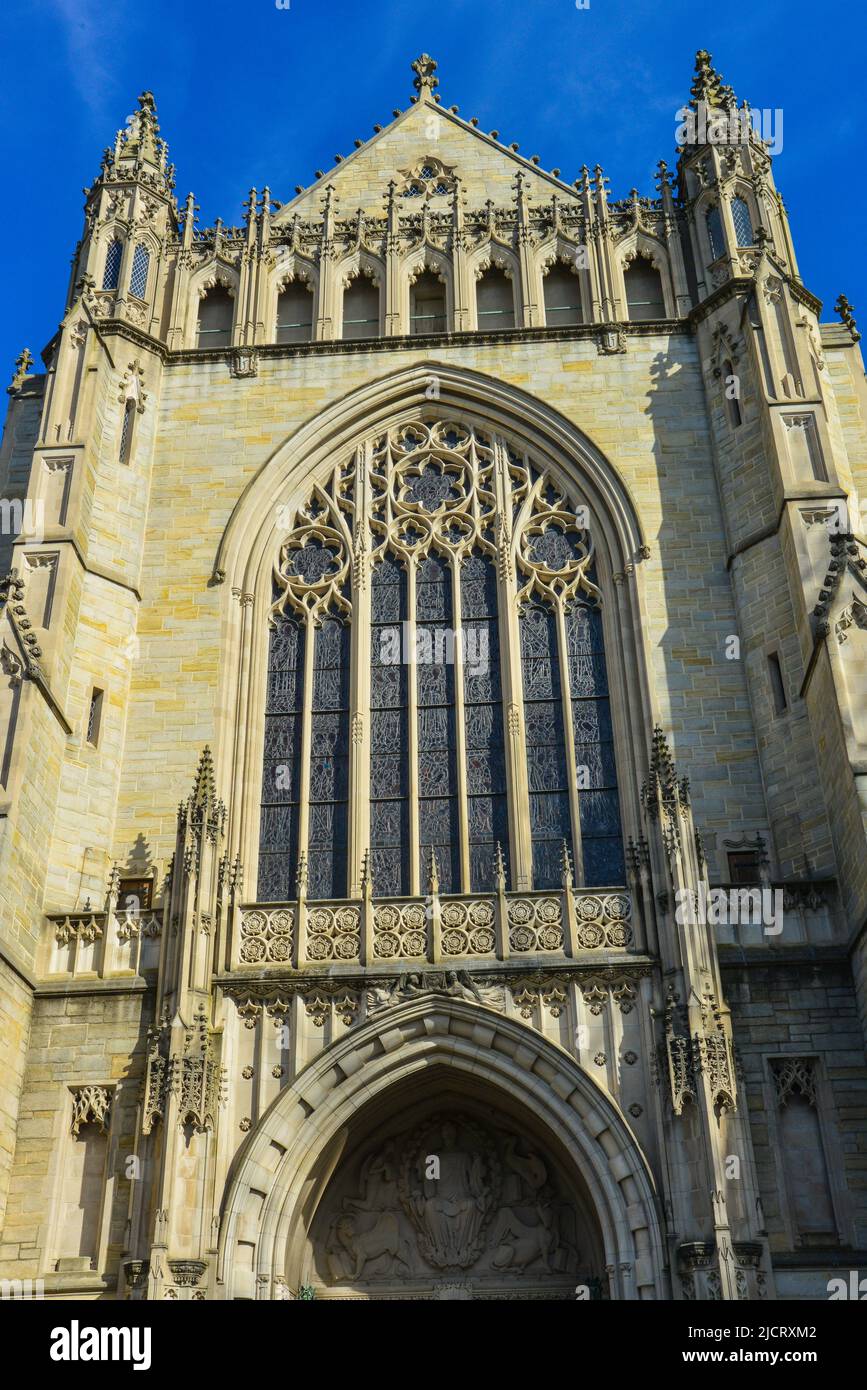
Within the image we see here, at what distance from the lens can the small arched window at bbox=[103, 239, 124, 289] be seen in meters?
21.6

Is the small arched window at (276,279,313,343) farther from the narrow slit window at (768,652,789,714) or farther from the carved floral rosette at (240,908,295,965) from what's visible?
the carved floral rosette at (240,908,295,965)

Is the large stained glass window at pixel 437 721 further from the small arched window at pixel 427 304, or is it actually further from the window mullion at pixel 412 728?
the small arched window at pixel 427 304

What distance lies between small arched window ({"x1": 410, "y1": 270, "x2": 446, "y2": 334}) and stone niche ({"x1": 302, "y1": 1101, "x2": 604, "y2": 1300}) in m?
12.0

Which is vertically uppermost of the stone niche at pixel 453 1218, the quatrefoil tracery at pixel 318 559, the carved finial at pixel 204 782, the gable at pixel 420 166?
the gable at pixel 420 166

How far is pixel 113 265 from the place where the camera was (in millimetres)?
21812

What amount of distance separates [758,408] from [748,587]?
8.97ft

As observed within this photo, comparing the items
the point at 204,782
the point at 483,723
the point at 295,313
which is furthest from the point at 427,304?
the point at 204,782

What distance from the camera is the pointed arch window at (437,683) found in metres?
17.0

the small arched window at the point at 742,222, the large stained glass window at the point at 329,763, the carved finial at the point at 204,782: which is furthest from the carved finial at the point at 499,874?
the small arched window at the point at 742,222

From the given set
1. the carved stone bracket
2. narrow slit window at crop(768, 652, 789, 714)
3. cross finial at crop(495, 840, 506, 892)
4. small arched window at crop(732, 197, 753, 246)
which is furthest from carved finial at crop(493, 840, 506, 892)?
small arched window at crop(732, 197, 753, 246)

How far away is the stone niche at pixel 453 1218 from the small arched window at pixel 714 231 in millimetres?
12974

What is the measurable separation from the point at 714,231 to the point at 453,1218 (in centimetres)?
1451

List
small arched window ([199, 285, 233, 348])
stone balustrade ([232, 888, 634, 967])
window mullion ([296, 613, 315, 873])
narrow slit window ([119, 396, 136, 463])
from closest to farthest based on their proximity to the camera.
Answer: stone balustrade ([232, 888, 634, 967]) < window mullion ([296, 613, 315, 873]) < narrow slit window ([119, 396, 136, 463]) < small arched window ([199, 285, 233, 348])

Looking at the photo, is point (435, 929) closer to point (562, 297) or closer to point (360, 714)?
point (360, 714)
